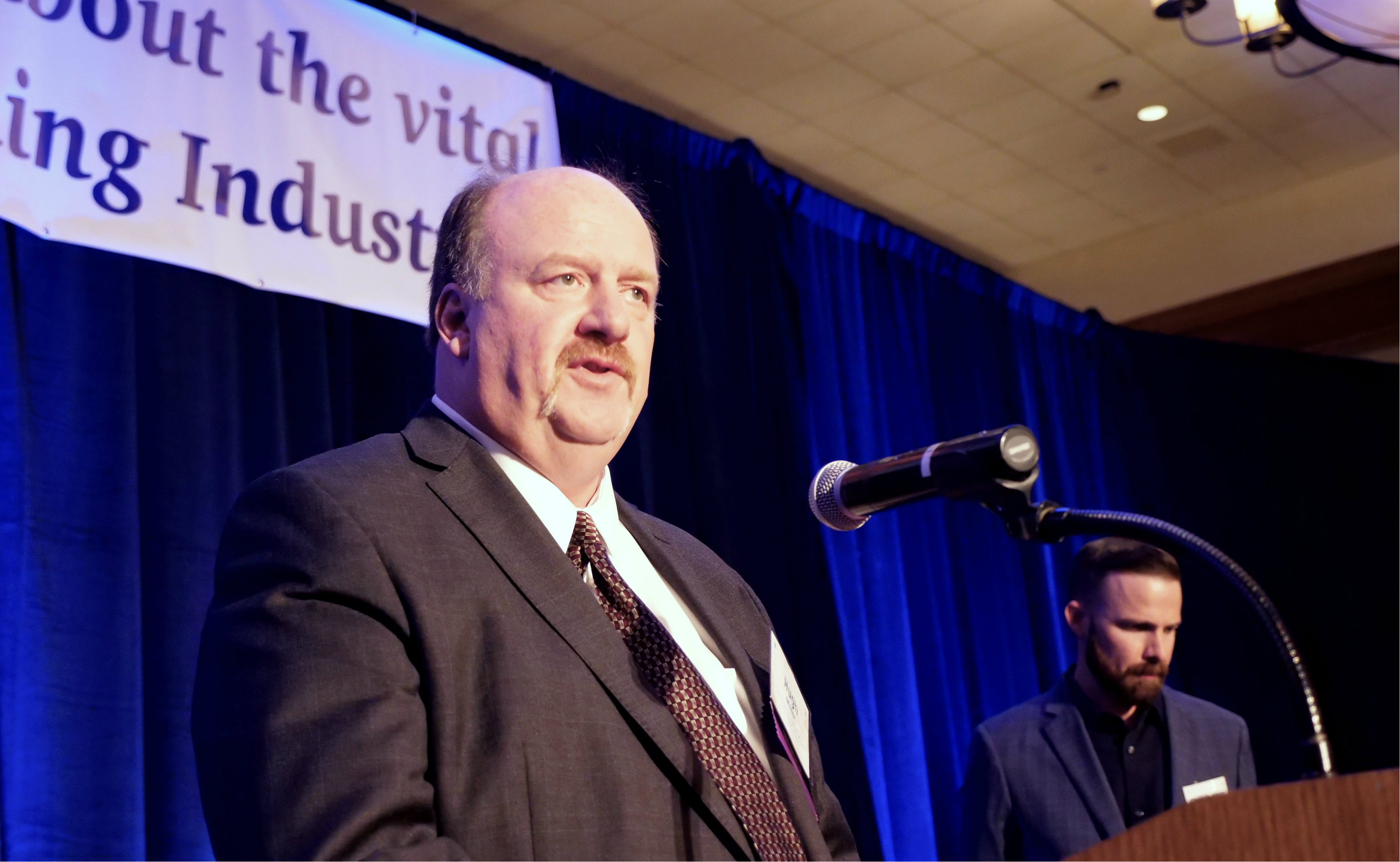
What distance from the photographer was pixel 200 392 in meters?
3.41

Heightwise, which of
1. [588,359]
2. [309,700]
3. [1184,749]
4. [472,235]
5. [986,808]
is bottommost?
[986,808]

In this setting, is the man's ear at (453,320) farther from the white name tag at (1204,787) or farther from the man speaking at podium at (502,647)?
the white name tag at (1204,787)

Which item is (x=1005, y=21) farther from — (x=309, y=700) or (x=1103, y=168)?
(x=309, y=700)

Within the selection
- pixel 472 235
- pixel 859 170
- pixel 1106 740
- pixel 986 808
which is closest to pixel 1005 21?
pixel 859 170

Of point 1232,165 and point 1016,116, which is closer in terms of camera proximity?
point 1016,116

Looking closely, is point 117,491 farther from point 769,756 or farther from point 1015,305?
point 1015,305

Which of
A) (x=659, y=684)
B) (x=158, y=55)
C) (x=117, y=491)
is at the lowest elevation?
(x=659, y=684)

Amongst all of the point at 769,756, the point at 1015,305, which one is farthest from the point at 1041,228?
the point at 769,756

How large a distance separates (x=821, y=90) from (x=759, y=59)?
0.35 meters

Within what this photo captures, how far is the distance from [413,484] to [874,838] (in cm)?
361

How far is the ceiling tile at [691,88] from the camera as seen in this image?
4961 mm

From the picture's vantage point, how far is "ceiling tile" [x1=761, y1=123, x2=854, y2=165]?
547 centimetres

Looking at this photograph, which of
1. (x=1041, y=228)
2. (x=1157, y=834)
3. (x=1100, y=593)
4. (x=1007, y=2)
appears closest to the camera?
(x=1157, y=834)

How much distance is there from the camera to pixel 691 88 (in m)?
5.07
